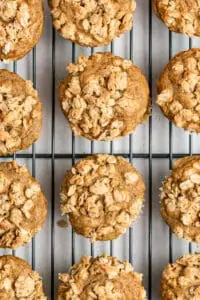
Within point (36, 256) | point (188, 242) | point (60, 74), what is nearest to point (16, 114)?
point (60, 74)

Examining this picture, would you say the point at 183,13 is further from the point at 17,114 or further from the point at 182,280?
the point at 182,280

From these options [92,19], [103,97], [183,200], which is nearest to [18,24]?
[92,19]

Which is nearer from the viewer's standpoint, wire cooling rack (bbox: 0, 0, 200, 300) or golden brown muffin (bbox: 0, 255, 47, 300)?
golden brown muffin (bbox: 0, 255, 47, 300)

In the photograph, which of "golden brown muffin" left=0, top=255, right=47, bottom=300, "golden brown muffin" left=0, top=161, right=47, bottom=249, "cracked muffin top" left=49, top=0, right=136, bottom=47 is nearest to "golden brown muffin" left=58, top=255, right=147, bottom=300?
"golden brown muffin" left=0, top=255, right=47, bottom=300

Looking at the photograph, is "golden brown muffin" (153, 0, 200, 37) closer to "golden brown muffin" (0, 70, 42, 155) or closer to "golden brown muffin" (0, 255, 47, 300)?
"golden brown muffin" (0, 70, 42, 155)

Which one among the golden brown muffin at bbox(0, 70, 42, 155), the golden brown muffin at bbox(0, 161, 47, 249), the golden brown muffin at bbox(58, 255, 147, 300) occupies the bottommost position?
the golden brown muffin at bbox(58, 255, 147, 300)

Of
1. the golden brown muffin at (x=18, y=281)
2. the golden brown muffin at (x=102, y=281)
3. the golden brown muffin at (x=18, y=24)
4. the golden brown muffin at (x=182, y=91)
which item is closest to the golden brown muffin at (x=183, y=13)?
the golden brown muffin at (x=182, y=91)

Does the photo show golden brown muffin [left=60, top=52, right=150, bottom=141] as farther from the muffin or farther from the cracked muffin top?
the muffin

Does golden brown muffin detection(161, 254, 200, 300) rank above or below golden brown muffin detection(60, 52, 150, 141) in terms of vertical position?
below
